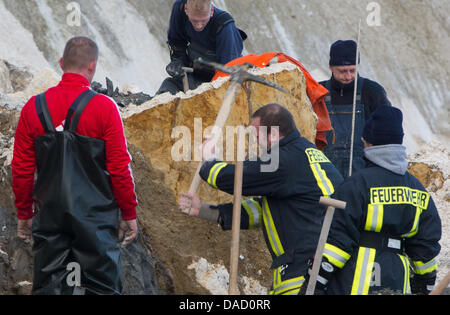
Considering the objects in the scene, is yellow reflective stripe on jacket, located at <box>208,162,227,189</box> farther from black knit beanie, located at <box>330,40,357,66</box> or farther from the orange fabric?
black knit beanie, located at <box>330,40,357,66</box>

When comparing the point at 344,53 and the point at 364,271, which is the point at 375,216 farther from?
the point at 344,53

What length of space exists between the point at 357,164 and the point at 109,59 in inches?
566

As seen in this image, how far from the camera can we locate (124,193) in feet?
13.1

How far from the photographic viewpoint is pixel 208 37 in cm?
677

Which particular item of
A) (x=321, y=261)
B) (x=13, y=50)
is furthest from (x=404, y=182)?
(x=13, y=50)

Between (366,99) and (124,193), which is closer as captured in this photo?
(124,193)

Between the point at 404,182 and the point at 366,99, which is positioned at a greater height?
the point at 366,99

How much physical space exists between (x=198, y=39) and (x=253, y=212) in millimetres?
2853

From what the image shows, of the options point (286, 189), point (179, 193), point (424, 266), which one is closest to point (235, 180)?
point (286, 189)

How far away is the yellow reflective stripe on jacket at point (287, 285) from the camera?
413 centimetres

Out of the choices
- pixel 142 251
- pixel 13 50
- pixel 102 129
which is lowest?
pixel 142 251

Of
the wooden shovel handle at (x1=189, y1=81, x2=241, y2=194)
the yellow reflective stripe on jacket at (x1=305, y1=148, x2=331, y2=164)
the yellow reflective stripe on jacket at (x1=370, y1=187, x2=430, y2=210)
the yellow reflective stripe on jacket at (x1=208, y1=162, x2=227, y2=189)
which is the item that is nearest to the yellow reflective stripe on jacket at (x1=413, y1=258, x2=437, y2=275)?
the yellow reflective stripe on jacket at (x1=370, y1=187, x2=430, y2=210)
